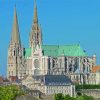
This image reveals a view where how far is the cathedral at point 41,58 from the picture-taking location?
478 ft

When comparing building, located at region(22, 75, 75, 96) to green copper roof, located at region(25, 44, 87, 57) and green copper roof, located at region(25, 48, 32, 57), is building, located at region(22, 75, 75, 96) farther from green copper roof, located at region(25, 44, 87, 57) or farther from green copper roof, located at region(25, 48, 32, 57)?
green copper roof, located at region(25, 48, 32, 57)

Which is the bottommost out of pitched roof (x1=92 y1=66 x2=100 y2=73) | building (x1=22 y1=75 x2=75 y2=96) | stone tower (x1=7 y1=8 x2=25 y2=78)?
building (x1=22 y1=75 x2=75 y2=96)

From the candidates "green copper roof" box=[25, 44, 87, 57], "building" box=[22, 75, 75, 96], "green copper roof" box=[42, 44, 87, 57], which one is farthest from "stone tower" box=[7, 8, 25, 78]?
"building" box=[22, 75, 75, 96]

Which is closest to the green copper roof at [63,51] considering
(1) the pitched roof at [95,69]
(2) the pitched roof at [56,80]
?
(1) the pitched roof at [95,69]

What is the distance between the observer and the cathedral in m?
146

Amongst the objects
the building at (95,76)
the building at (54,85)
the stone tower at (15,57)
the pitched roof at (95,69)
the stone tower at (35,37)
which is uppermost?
the stone tower at (35,37)

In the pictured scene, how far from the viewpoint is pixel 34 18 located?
153m

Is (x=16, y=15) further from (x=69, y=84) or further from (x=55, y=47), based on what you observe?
(x=69, y=84)

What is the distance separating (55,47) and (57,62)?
4.26 meters

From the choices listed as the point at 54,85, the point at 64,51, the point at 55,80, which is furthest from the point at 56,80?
the point at 64,51

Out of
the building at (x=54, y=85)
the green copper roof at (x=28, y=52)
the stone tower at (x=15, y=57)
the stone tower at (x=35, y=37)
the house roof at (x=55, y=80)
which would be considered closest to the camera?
the building at (x=54, y=85)

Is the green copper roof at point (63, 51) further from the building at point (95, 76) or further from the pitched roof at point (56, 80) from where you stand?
the pitched roof at point (56, 80)

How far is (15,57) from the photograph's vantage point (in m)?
149

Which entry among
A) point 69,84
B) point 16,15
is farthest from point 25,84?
point 16,15
